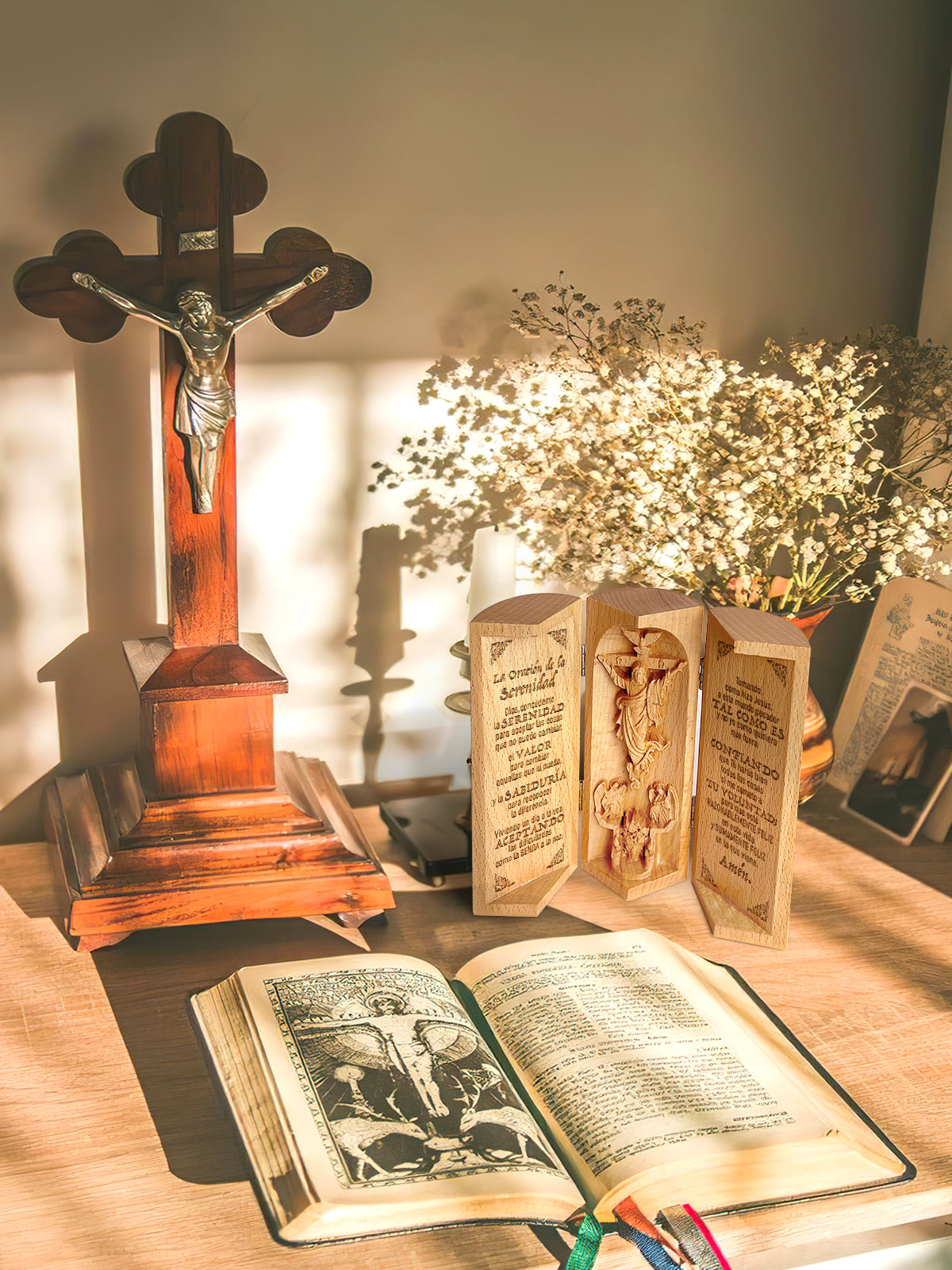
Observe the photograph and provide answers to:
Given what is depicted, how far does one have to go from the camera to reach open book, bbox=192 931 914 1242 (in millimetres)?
805

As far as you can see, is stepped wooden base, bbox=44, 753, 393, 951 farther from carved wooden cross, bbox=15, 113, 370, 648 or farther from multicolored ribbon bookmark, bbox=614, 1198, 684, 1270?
multicolored ribbon bookmark, bbox=614, 1198, 684, 1270

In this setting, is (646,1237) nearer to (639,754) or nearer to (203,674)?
(639,754)

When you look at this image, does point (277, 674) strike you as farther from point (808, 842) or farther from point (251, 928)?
point (808, 842)

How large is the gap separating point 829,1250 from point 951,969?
1.03 feet

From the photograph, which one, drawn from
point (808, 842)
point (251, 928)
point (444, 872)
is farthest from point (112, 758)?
point (808, 842)

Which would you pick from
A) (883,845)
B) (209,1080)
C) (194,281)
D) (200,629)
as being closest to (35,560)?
(200,629)

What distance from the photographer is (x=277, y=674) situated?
1.20m

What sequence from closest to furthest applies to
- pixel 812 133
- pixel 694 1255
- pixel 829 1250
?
pixel 694 1255, pixel 829 1250, pixel 812 133

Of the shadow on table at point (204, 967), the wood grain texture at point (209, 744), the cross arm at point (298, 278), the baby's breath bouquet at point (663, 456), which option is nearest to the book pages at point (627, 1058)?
the shadow on table at point (204, 967)

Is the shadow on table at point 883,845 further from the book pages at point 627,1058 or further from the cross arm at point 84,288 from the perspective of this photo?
the cross arm at point 84,288

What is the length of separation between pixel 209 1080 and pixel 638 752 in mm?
558

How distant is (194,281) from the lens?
3.67 ft

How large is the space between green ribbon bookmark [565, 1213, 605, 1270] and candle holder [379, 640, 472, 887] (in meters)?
0.53

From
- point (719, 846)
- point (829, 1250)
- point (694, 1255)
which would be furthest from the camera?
point (719, 846)
